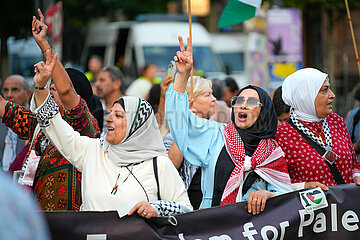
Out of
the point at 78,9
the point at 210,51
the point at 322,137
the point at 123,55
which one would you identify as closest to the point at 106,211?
the point at 322,137

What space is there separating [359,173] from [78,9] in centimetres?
2156

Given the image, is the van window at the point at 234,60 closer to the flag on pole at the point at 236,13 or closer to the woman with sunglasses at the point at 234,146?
the flag on pole at the point at 236,13

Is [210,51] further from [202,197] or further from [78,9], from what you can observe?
[202,197]

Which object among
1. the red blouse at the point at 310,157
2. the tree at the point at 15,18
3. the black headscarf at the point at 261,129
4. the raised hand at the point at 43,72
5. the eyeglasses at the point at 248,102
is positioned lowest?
the red blouse at the point at 310,157

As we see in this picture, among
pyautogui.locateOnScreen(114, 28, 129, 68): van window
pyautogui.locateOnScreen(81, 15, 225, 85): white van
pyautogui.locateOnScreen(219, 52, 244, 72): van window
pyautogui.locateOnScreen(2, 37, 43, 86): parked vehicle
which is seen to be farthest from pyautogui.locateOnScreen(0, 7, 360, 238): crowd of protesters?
pyautogui.locateOnScreen(219, 52, 244, 72): van window

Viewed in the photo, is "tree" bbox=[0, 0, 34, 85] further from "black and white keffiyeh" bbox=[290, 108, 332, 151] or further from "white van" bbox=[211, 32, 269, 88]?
"black and white keffiyeh" bbox=[290, 108, 332, 151]

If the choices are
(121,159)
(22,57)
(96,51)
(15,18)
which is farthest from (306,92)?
(96,51)

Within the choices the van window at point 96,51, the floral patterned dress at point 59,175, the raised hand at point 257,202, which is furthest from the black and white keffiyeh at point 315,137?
the van window at point 96,51

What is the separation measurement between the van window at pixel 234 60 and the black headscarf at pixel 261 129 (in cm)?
1937

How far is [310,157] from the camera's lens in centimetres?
515

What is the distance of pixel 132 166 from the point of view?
4.43 meters

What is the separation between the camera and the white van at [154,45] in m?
19.9

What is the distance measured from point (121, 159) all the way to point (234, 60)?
823 inches

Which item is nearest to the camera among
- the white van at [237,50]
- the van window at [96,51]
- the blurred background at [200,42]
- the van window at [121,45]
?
the blurred background at [200,42]
